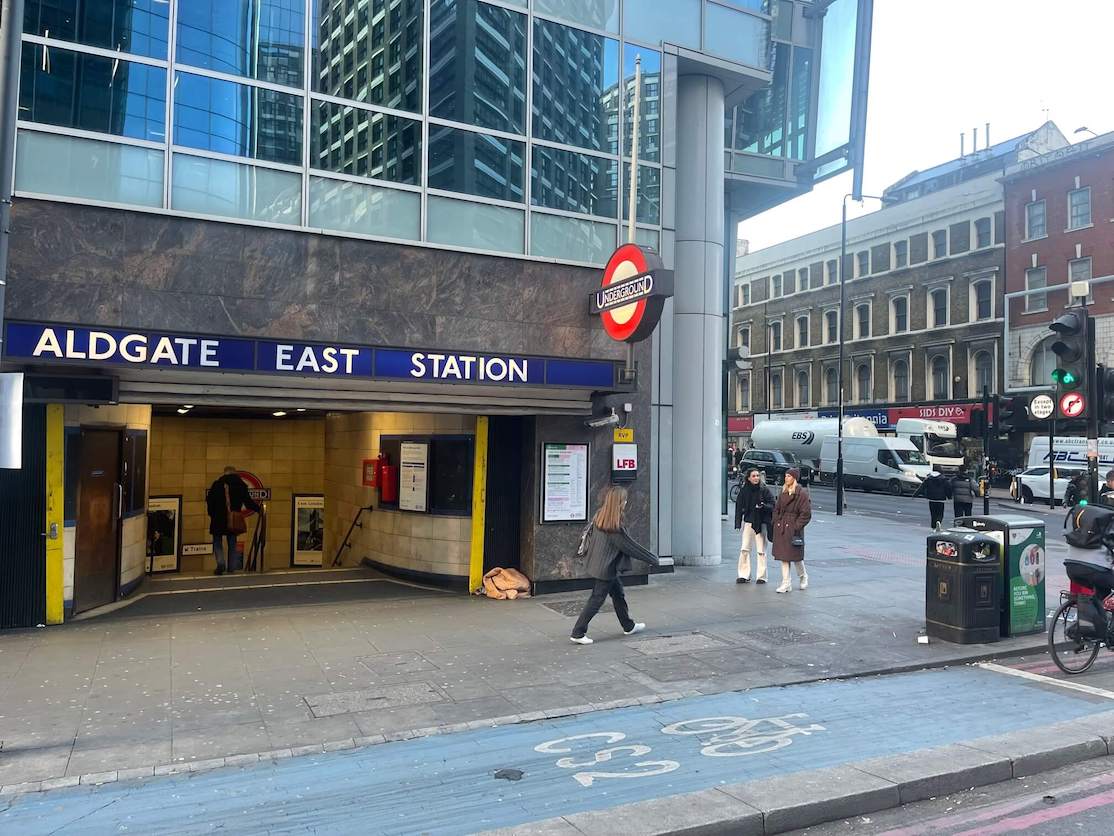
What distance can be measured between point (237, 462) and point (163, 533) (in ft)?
7.43

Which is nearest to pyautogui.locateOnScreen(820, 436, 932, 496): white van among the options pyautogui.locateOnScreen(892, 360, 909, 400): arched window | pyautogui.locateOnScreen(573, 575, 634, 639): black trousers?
pyautogui.locateOnScreen(892, 360, 909, 400): arched window

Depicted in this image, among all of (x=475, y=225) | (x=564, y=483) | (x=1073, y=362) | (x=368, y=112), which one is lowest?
(x=564, y=483)

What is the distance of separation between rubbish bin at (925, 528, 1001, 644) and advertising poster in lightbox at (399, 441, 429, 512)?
6.54 meters

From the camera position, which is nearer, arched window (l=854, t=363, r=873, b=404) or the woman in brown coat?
the woman in brown coat

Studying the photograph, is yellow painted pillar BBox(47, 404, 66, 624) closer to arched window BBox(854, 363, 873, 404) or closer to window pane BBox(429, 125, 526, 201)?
window pane BBox(429, 125, 526, 201)

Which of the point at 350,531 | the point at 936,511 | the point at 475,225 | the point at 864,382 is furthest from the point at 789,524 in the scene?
the point at 864,382

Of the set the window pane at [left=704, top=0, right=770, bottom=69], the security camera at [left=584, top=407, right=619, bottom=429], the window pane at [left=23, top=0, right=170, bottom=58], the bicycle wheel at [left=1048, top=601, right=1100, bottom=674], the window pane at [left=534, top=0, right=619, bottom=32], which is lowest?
the bicycle wheel at [left=1048, top=601, right=1100, bottom=674]

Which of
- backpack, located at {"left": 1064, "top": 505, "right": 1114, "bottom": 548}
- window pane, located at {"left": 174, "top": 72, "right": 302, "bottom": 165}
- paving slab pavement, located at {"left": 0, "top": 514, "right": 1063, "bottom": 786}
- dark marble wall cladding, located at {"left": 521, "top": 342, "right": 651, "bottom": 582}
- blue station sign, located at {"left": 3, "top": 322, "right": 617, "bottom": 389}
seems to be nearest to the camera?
paving slab pavement, located at {"left": 0, "top": 514, "right": 1063, "bottom": 786}

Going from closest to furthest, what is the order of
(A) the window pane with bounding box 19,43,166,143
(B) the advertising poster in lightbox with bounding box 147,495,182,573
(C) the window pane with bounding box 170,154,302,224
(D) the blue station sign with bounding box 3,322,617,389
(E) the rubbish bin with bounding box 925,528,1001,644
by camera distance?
(D) the blue station sign with bounding box 3,322,617,389 < (E) the rubbish bin with bounding box 925,528,1001,644 < (A) the window pane with bounding box 19,43,166,143 < (C) the window pane with bounding box 170,154,302,224 < (B) the advertising poster in lightbox with bounding box 147,495,182,573

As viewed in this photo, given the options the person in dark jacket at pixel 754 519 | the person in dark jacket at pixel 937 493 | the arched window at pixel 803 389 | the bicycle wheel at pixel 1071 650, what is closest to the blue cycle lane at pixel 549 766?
the bicycle wheel at pixel 1071 650

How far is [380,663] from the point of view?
7.81 meters

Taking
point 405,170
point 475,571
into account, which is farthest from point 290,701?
point 405,170

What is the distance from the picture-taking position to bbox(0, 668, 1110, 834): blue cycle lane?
15.4 feet

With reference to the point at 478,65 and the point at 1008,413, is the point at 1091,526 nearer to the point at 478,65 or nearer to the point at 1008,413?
the point at 1008,413
